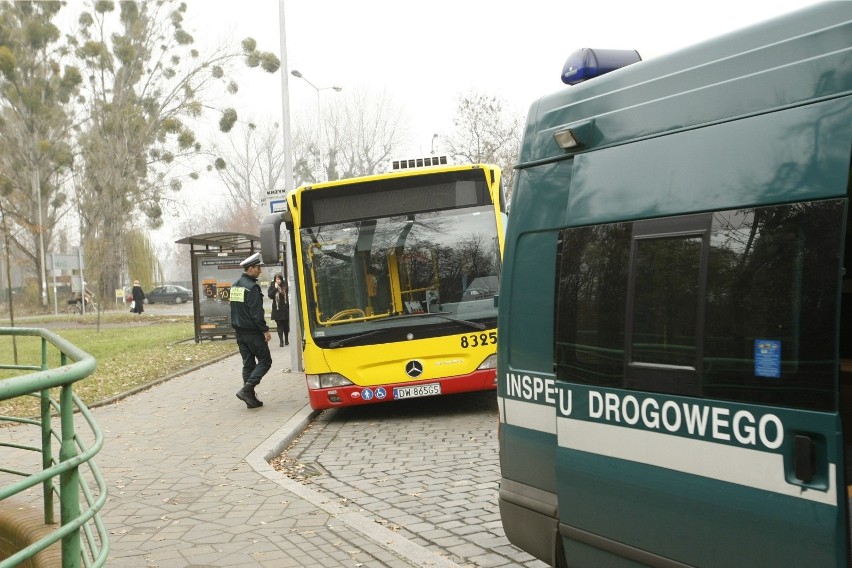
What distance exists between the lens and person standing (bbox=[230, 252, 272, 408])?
1143 cm

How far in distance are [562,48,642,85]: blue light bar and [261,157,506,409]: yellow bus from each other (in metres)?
6.04

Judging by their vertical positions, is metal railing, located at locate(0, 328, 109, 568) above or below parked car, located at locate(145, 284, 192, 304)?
above

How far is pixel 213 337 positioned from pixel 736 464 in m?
22.6

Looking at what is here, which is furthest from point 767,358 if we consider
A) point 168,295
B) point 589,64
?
point 168,295

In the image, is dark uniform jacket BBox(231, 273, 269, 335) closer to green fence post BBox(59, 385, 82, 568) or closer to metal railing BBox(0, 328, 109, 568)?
metal railing BBox(0, 328, 109, 568)

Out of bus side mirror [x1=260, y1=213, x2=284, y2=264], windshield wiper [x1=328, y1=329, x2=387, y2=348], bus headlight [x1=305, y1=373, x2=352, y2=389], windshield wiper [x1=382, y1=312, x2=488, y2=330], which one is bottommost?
bus headlight [x1=305, y1=373, x2=352, y2=389]

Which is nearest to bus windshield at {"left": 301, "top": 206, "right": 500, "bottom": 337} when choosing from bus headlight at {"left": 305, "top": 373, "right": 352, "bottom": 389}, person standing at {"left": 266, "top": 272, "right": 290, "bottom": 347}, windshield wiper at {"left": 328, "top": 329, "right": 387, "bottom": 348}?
windshield wiper at {"left": 328, "top": 329, "right": 387, "bottom": 348}

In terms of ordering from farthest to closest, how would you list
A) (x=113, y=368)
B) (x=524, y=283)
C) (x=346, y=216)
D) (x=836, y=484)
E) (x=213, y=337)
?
1. (x=213, y=337)
2. (x=113, y=368)
3. (x=346, y=216)
4. (x=524, y=283)
5. (x=836, y=484)

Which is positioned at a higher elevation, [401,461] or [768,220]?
[768,220]

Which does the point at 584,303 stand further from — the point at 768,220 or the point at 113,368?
the point at 113,368

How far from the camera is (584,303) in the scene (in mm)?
3789

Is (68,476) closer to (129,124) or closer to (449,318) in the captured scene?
(449,318)

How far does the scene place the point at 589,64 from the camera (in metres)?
4.15

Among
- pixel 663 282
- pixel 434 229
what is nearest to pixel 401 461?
pixel 434 229
